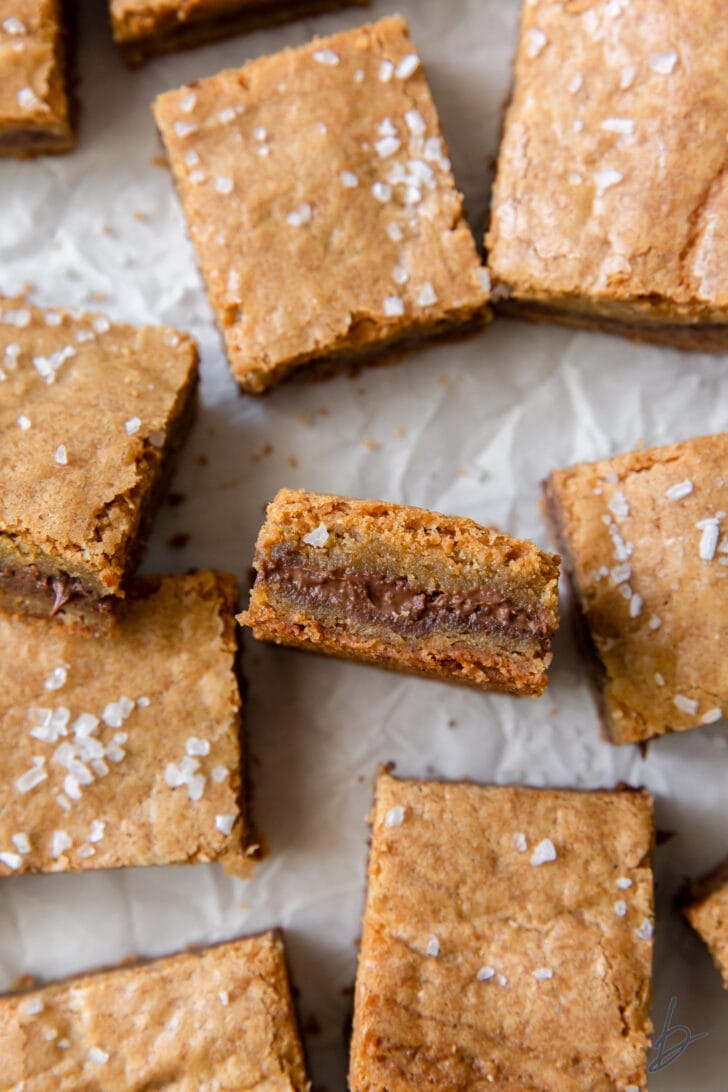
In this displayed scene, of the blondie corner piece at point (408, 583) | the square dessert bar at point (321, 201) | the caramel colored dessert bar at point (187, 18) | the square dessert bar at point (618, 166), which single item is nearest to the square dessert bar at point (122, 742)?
the blondie corner piece at point (408, 583)

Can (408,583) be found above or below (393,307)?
below

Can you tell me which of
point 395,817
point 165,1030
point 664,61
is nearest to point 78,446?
point 395,817

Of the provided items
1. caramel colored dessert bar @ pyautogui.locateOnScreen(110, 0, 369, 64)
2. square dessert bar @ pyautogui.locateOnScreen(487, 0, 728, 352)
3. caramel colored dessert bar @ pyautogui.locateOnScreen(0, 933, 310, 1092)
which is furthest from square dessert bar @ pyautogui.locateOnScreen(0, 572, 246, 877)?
caramel colored dessert bar @ pyautogui.locateOnScreen(110, 0, 369, 64)

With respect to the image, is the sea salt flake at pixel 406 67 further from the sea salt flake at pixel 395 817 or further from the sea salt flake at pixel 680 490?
the sea salt flake at pixel 395 817

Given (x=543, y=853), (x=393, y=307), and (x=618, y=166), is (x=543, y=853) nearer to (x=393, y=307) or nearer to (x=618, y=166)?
(x=393, y=307)

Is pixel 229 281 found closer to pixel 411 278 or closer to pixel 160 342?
pixel 160 342

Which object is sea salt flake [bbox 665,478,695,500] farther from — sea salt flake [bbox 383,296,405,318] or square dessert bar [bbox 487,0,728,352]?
sea salt flake [bbox 383,296,405,318]
